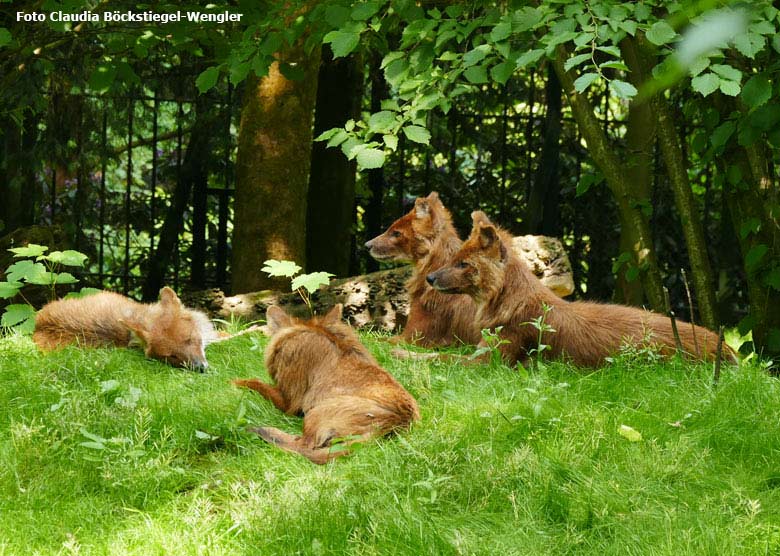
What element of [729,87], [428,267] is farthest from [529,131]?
[729,87]

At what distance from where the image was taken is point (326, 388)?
4.69 meters

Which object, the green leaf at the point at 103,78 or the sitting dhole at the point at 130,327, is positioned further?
the green leaf at the point at 103,78

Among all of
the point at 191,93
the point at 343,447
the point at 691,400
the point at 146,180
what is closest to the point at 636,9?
the point at 691,400

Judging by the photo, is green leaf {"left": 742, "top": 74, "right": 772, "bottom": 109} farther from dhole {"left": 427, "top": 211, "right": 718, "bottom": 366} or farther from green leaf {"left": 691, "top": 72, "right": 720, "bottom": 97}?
dhole {"left": 427, "top": 211, "right": 718, "bottom": 366}

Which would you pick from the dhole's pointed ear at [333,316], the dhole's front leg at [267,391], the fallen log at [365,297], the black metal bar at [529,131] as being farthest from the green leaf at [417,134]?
the black metal bar at [529,131]

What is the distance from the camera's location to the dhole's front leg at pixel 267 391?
16.3 ft

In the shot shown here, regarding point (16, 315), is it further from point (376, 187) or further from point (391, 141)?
point (376, 187)

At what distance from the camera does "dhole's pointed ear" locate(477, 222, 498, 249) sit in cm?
606

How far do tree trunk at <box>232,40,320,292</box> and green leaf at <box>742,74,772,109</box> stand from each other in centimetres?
456

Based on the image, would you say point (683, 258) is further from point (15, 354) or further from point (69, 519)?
point (69, 519)

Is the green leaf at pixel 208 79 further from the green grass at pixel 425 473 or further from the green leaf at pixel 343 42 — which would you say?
the green grass at pixel 425 473

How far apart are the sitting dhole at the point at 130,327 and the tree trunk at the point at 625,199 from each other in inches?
136

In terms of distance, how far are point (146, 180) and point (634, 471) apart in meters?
10.9

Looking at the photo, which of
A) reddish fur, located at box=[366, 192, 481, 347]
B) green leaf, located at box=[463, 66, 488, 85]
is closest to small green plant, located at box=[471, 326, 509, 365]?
reddish fur, located at box=[366, 192, 481, 347]
